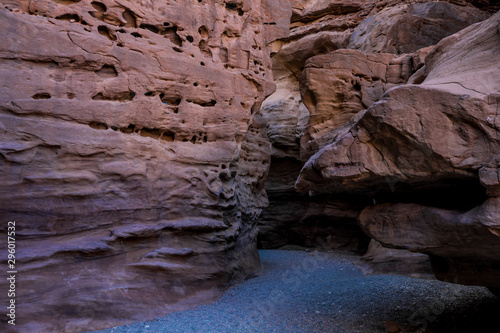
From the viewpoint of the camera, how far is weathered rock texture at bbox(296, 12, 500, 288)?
278 centimetres

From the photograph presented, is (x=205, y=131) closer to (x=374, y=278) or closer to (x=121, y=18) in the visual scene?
(x=121, y=18)

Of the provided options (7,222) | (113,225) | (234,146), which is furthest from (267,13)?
(7,222)

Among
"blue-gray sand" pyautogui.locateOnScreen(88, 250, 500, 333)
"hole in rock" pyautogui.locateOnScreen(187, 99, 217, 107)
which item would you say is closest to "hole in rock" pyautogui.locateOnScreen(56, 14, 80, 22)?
"hole in rock" pyautogui.locateOnScreen(187, 99, 217, 107)

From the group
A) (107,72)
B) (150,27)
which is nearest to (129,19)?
(150,27)

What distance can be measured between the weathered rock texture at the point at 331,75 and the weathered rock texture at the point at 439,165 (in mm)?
4339

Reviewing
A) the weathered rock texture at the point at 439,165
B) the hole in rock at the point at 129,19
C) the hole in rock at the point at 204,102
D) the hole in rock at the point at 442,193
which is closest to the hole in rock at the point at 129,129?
the hole in rock at the point at 204,102

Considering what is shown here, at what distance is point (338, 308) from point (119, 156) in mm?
4071

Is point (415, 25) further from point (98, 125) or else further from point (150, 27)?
point (98, 125)

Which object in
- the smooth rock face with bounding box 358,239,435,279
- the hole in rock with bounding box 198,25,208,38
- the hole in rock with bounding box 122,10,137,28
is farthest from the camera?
the smooth rock face with bounding box 358,239,435,279

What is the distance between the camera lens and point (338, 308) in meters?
5.27

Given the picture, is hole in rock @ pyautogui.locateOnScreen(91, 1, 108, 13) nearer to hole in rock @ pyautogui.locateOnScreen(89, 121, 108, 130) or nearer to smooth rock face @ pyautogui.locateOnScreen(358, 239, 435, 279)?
hole in rock @ pyautogui.locateOnScreen(89, 121, 108, 130)

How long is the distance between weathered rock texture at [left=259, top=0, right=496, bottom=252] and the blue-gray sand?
10.5ft

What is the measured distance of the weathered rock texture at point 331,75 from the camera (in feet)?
34.0

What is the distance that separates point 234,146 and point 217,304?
10.1 ft
